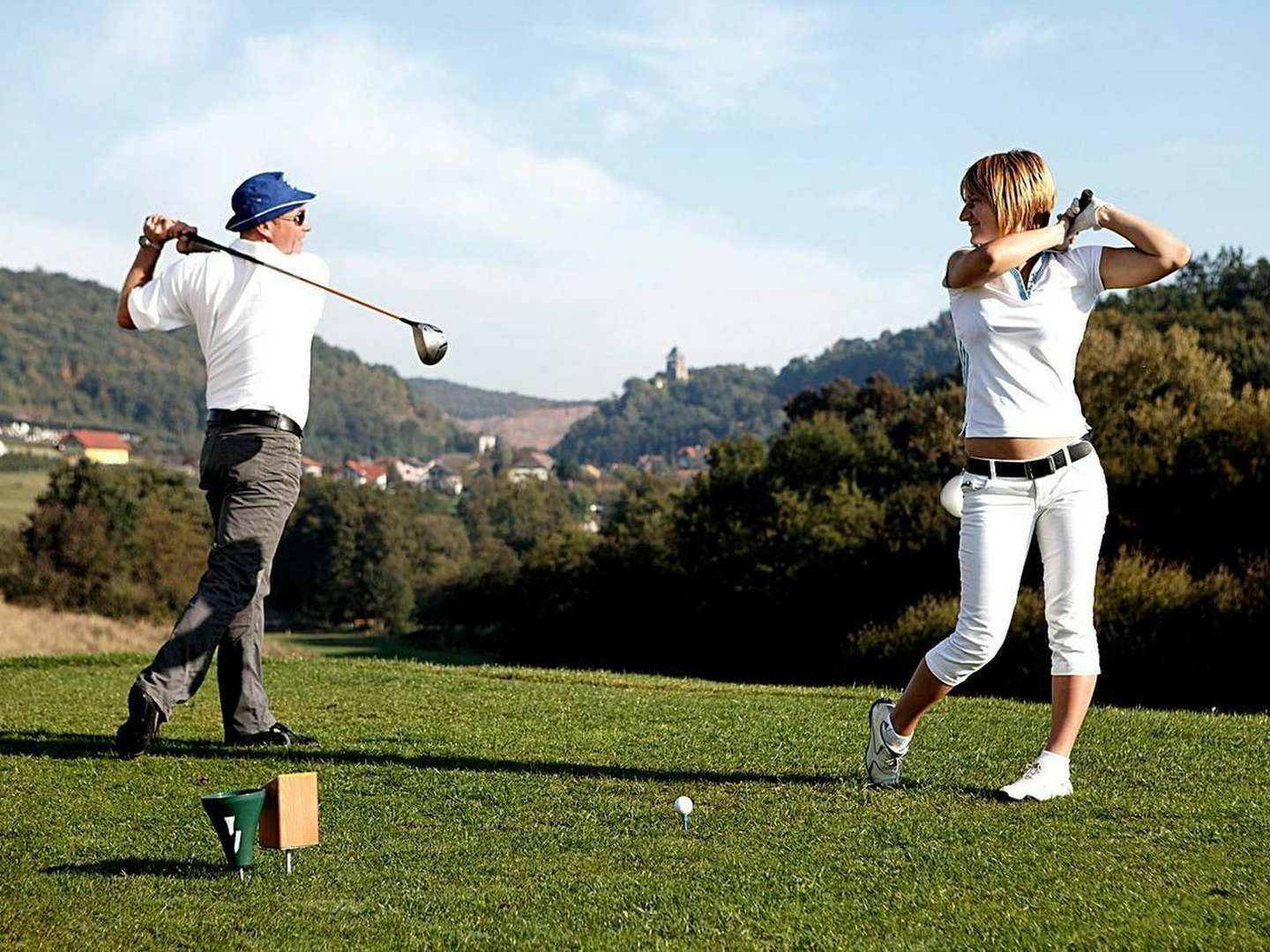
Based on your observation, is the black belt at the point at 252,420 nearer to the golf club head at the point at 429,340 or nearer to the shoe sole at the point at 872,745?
the golf club head at the point at 429,340

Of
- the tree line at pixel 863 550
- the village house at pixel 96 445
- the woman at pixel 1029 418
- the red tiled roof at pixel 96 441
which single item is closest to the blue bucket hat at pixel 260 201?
the woman at pixel 1029 418

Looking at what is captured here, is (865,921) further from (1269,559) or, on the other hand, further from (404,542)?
(404,542)

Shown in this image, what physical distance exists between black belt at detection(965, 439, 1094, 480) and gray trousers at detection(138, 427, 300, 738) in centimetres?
352

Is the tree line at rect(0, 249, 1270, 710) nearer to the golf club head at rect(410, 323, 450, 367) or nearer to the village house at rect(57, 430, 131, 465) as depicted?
the golf club head at rect(410, 323, 450, 367)

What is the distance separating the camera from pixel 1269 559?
2755 cm

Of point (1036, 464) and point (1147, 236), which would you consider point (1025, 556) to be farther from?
point (1147, 236)

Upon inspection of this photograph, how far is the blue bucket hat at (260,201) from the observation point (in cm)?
772

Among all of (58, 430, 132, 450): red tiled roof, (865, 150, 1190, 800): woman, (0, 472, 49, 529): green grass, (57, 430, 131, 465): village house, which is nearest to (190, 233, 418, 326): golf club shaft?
(865, 150, 1190, 800): woman

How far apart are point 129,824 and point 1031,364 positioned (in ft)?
13.3

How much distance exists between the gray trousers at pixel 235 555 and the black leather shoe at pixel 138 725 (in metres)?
0.10

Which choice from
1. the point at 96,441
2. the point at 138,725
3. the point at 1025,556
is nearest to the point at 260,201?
the point at 138,725

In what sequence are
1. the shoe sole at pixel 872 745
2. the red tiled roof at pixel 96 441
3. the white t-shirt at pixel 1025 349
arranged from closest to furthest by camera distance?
1. the white t-shirt at pixel 1025 349
2. the shoe sole at pixel 872 745
3. the red tiled roof at pixel 96 441

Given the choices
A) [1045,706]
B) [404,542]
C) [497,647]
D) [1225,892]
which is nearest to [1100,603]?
[1045,706]

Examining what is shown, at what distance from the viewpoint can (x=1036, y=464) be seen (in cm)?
604
